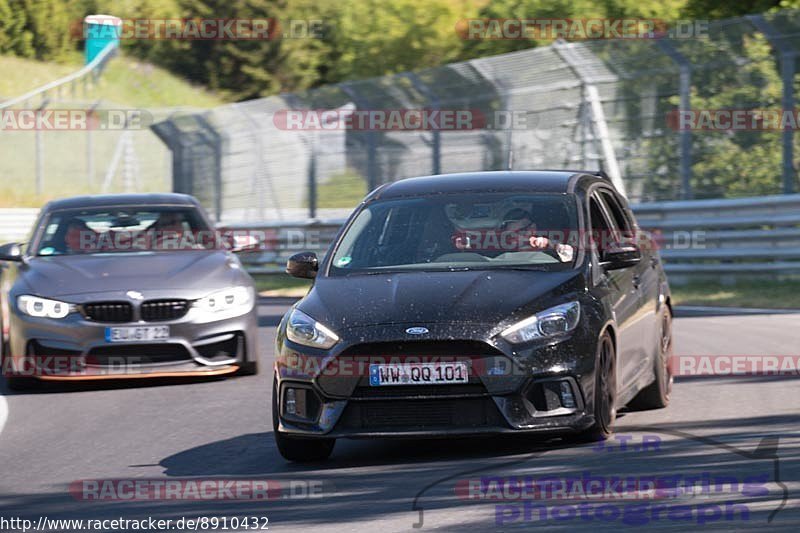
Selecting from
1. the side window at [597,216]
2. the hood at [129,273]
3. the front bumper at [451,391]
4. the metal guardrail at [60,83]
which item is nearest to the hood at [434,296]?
the front bumper at [451,391]

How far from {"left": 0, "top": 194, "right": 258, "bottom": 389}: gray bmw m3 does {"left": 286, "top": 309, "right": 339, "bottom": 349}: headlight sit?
3.64 m

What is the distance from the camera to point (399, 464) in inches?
321

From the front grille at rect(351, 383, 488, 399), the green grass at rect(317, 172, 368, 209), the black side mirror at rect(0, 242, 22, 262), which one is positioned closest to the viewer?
the front grille at rect(351, 383, 488, 399)

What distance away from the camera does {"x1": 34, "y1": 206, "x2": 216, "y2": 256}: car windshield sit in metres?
13.2

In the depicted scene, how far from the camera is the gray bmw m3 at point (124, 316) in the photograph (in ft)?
39.2

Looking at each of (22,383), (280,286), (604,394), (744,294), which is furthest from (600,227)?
(280,286)

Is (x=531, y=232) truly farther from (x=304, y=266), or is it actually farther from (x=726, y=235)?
(x=726, y=235)

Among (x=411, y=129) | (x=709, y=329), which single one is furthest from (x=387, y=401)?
(x=411, y=129)

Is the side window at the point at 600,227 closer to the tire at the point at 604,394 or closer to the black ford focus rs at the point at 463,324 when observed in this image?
the black ford focus rs at the point at 463,324

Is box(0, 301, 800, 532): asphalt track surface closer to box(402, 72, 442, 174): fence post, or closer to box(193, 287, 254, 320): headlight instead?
box(193, 287, 254, 320): headlight

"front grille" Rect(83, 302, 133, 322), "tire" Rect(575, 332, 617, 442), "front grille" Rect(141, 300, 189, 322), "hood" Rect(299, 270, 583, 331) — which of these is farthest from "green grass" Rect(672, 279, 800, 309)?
"hood" Rect(299, 270, 583, 331)

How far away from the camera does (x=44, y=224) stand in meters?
13.4

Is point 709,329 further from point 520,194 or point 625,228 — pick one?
point 520,194

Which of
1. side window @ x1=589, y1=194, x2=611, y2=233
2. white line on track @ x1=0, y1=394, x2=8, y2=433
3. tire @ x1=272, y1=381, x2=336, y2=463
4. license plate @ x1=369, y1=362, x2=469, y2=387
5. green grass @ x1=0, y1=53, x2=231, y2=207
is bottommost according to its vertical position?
green grass @ x1=0, y1=53, x2=231, y2=207
